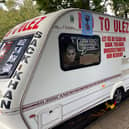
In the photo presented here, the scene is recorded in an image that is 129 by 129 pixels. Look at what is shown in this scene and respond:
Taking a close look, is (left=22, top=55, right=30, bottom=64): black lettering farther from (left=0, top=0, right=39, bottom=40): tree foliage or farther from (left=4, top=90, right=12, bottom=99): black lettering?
(left=0, top=0, right=39, bottom=40): tree foliage

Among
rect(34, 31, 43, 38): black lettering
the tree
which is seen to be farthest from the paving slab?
the tree

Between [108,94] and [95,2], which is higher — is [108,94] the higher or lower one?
the lower one

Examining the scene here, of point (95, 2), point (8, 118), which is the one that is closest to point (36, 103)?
point (8, 118)

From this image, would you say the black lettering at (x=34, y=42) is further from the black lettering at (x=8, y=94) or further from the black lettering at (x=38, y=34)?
the black lettering at (x=8, y=94)

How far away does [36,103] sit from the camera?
7.32 ft

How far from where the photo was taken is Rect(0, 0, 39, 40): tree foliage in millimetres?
11250

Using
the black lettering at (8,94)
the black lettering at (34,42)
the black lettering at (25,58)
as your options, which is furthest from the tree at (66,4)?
the black lettering at (8,94)

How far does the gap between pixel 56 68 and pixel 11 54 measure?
0.88 metres

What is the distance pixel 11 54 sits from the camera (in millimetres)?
2582

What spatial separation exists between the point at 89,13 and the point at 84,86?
5.33 ft

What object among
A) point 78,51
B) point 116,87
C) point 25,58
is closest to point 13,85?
point 25,58

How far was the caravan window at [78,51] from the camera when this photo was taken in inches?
105

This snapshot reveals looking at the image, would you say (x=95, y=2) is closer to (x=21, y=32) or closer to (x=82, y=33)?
(x=82, y=33)

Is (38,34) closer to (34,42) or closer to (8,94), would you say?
(34,42)
